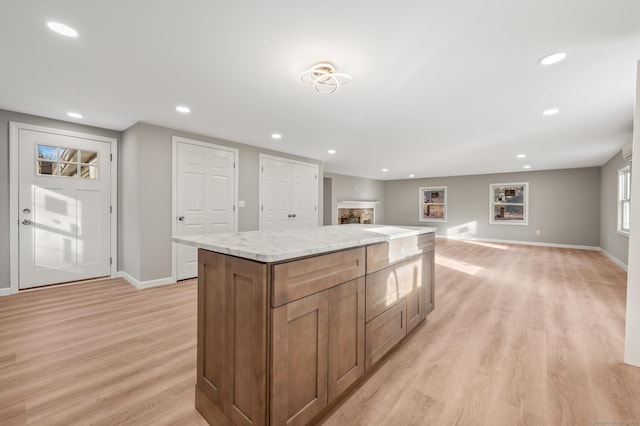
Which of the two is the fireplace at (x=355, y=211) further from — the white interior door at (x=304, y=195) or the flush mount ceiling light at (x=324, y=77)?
the flush mount ceiling light at (x=324, y=77)

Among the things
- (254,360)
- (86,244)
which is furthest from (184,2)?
(86,244)

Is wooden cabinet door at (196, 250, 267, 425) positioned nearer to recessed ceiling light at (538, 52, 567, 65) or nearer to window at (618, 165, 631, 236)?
recessed ceiling light at (538, 52, 567, 65)

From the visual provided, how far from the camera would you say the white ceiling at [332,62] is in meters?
1.62

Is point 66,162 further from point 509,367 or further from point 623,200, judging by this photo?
point 623,200

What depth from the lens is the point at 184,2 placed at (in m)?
1.54

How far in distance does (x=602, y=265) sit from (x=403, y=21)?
6.67m

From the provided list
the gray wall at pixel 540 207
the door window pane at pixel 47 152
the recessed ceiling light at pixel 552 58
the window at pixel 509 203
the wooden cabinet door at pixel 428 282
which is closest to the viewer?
the recessed ceiling light at pixel 552 58

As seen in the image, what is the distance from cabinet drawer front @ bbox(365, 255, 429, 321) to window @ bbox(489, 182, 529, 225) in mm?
7764

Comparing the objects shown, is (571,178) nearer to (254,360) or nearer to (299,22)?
(299,22)

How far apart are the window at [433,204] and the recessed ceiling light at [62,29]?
997 centimetres

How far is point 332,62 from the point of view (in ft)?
7.12

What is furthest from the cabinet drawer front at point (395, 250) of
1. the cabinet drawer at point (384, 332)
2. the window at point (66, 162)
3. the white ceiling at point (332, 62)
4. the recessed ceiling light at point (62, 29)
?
the window at point (66, 162)

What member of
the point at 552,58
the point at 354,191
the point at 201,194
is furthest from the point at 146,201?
the point at 354,191

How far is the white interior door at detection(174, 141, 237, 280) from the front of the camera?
13.4 feet
